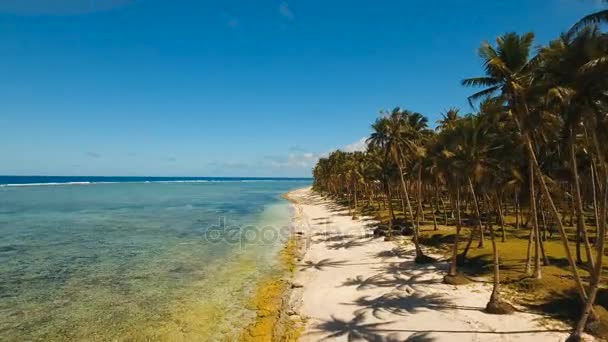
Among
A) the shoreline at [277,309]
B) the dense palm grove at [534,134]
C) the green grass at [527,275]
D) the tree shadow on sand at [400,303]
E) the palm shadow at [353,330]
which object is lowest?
the shoreline at [277,309]

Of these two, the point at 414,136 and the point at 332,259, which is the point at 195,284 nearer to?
the point at 332,259

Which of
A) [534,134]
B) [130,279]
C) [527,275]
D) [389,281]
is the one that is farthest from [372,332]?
[130,279]

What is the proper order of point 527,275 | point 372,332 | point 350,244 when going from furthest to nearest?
point 350,244, point 527,275, point 372,332

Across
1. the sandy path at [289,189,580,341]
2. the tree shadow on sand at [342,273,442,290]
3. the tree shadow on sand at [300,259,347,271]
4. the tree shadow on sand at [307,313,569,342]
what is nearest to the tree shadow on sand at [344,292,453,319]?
the sandy path at [289,189,580,341]

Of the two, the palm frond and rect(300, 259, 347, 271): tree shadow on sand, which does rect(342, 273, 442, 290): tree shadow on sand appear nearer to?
rect(300, 259, 347, 271): tree shadow on sand

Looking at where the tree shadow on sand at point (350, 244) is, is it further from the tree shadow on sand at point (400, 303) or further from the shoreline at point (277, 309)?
the tree shadow on sand at point (400, 303)

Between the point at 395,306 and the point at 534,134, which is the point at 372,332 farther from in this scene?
the point at 534,134

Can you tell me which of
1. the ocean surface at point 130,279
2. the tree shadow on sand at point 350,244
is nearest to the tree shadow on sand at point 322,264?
the ocean surface at point 130,279

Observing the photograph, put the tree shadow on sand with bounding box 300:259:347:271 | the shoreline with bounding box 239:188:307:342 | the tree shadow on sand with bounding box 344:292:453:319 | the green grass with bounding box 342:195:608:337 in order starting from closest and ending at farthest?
the green grass with bounding box 342:195:608:337 → the shoreline with bounding box 239:188:307:342 → the tree shadow on sand with bounding box 344:292:453:319 → the tree shadow on sand with bounding box 300:259:347:271
